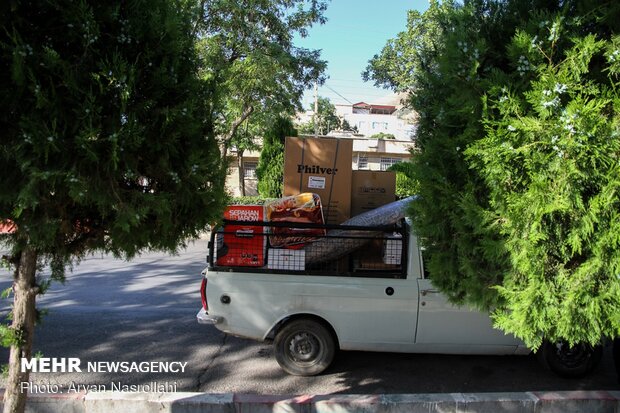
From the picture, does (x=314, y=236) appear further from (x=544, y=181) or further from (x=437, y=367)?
(x=544, y=181)

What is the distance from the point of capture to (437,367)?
4570mm

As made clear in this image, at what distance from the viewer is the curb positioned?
10.8 feet

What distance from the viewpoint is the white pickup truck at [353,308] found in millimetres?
4039

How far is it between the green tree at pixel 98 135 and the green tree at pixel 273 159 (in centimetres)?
1352

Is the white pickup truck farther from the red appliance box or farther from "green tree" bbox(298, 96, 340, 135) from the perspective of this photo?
"green tree" bbox(298, 96, 340, 135)

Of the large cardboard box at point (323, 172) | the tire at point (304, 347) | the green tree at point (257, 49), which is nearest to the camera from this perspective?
the tire at point (304, 347)

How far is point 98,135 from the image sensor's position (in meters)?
1.81

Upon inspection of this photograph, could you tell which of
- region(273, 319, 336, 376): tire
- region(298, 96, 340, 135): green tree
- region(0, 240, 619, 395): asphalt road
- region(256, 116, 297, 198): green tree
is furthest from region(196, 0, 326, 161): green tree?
region(298, 96, 340, 135): green tree

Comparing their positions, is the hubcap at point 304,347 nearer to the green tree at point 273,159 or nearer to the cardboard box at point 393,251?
the cardboard box at point 393,251

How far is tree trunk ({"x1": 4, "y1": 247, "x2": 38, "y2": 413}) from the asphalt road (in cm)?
104

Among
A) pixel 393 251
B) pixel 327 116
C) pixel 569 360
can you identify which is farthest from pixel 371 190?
pixel 327 116

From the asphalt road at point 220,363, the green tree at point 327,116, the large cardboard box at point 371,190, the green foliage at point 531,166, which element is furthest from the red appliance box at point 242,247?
the green tree at point 327,116

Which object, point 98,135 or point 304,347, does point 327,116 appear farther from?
point 98,135

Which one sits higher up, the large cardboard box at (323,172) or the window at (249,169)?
the window at (249,169)
